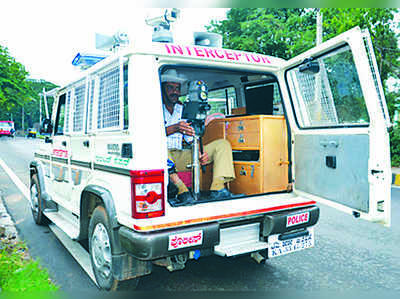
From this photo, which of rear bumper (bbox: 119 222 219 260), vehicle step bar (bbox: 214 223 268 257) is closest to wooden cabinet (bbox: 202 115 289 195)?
vehicle step bar (bbox: 214 223 268 257)

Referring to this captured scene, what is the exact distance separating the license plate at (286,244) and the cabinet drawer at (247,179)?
0.59 metres

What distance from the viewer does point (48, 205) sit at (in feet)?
15.9

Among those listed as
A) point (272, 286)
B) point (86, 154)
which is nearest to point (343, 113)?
point (272, 286)

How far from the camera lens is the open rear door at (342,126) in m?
2.57

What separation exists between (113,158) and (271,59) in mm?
1862

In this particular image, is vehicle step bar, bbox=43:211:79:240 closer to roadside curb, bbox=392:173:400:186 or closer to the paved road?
the paved road

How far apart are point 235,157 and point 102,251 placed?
1.76 metres

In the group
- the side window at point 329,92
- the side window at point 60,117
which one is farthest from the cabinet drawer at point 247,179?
the side window at point 60,117

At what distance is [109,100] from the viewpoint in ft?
10.1

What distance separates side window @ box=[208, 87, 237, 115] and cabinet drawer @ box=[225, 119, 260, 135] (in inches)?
40.2

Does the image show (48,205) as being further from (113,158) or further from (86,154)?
(113,158)

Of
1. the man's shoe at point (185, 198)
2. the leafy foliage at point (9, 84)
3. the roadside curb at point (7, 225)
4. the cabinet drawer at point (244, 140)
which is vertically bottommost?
the roadside curb at point (7, 225)

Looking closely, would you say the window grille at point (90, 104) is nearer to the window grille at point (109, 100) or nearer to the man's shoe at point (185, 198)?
the window grille at point (109, 100)

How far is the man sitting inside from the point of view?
3.33 metres
